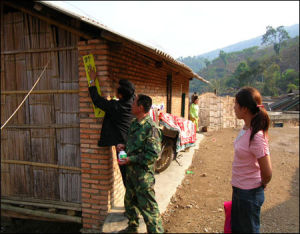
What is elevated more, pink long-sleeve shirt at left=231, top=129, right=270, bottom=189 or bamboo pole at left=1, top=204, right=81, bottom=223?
pink long-sleeve shirt at left=231, top=129, right=270, bottom=189

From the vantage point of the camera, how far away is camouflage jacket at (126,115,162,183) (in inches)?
101

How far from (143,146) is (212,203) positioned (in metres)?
2.73

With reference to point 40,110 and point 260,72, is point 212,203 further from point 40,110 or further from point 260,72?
point 260,72

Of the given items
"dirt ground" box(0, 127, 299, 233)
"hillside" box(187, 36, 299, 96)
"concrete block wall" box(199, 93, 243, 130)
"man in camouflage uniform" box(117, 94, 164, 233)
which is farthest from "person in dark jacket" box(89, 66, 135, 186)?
"hillside" box(187, 36, 299, 96)

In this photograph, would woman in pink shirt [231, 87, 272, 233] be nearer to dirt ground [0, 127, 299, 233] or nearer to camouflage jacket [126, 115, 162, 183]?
camouflage jacket [126, 115, 162, 183]

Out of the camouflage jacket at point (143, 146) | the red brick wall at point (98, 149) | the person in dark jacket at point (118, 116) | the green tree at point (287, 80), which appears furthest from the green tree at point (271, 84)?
the camouflage jacket at point (143, 146)

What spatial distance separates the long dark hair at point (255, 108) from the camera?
6.48 feet

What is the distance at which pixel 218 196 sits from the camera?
15.5ft

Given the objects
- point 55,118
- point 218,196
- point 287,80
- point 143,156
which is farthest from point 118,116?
point 287,80

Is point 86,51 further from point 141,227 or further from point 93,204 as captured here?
point 141,227

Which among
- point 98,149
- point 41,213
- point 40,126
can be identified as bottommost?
point 41,213

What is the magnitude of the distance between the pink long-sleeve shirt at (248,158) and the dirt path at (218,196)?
1.91 m

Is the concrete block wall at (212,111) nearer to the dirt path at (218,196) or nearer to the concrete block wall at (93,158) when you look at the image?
the dirt path at (218,196)

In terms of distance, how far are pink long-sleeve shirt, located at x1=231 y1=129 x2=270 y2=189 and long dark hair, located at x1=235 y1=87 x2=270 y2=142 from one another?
0.20 feet
